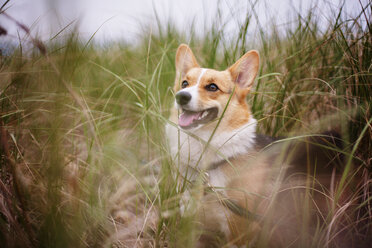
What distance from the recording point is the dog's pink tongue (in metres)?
1.95

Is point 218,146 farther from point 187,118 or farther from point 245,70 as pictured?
point 245,70

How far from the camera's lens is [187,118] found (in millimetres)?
1987

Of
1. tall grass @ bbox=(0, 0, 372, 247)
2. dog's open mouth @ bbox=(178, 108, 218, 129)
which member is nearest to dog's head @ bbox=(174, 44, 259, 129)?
dog's open mouth @ bbox=(178, 108, 218, 129)

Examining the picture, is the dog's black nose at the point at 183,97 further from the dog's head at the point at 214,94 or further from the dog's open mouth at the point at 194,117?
the dog's open mouth at the point at 194,117

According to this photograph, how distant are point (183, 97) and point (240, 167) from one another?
2.51 ft

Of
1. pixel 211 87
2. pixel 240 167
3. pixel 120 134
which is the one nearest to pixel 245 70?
pixel 211 87

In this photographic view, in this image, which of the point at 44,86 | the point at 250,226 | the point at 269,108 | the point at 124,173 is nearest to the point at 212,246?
the point at 250,226

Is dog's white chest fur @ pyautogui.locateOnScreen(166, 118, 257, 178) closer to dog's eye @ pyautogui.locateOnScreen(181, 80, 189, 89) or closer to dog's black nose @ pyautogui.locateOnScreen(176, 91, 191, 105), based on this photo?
dog's black nose @ pyautogui.locateOnScreen(176, 91, 191, 105)

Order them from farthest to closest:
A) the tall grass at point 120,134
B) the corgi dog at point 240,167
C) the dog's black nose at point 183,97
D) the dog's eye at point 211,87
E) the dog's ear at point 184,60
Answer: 1. the dog's ear at point 184,60
2. the dog's eye at point 211,87
3. the dog's black nose at point 183,97
4. the corgi dog at point 240,167
5. the tall grass at point 120,134

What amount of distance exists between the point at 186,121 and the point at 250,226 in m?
0.95

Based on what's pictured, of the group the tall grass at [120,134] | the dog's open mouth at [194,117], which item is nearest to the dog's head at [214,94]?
the dog's open mouth at [194,117]

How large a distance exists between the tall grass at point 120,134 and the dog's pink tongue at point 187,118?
0.63ft

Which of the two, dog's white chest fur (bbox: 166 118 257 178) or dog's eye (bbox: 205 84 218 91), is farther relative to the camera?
dog's eye (bbox: 205 84 218 91)

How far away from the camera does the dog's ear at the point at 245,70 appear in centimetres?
201
